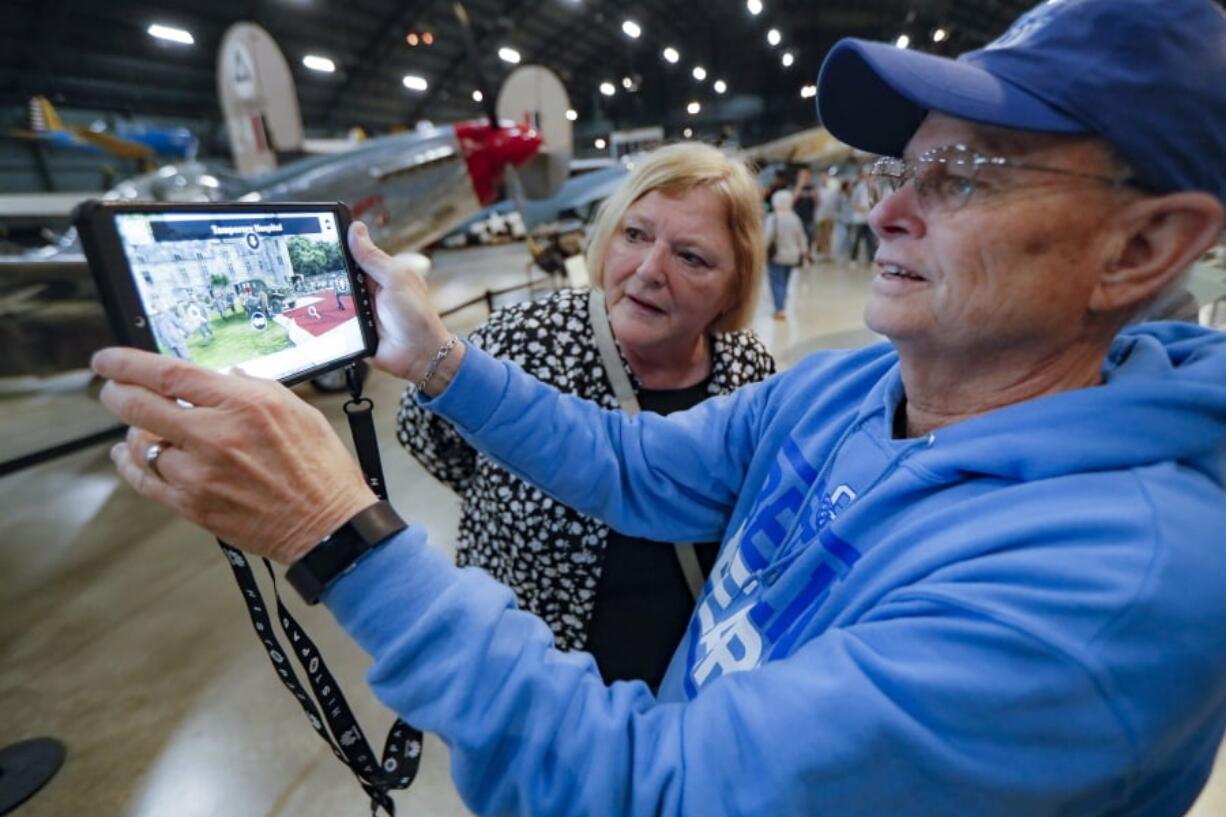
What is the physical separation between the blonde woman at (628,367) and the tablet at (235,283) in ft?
1.47

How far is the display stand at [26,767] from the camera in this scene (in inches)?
64.8

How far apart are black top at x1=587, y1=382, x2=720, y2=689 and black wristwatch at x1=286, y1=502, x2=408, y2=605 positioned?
72 centimetres

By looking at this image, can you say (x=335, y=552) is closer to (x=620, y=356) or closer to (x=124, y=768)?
(x=620, y=356)

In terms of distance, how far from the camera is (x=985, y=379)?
27.2 inches

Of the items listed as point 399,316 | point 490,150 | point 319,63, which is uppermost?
point 319,63

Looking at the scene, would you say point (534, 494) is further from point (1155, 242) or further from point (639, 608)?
point (1155, 242)

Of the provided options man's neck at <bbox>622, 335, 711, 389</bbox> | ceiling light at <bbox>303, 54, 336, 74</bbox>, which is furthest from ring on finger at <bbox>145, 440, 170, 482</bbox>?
ceiling light at <bbox>303, 54, 336, 74</bbox>

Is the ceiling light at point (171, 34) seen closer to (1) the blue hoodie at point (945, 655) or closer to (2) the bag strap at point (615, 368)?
(2) the bag strap at point (615, 368)

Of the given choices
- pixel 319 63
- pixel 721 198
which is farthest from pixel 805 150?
pixel 721 198

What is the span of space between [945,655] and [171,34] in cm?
1984

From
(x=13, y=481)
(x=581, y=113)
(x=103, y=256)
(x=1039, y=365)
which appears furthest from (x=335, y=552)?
(x=581, y=113)

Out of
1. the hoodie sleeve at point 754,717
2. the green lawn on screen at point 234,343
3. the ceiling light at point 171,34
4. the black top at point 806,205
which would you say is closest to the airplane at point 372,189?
the green lawn on screen at point 234,343

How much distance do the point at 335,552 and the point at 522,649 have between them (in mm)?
204

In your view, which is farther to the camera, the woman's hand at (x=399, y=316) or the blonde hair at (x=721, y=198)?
the blonde hair at (x=721, y=198)
